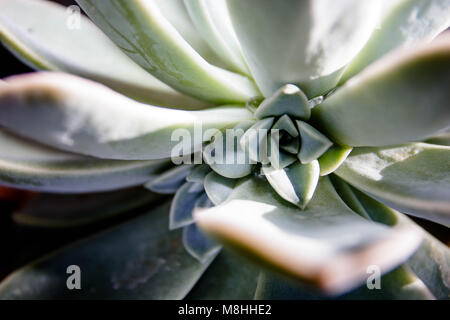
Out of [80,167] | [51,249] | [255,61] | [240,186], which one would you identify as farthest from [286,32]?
[51,249]

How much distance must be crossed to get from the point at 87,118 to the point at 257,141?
175 mm

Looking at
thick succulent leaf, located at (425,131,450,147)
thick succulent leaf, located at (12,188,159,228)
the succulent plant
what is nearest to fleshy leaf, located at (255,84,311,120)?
the succulent plant

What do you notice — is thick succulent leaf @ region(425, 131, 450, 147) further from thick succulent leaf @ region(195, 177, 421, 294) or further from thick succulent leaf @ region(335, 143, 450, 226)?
thick succulent leaf @ region(195, 177, 421, 294)

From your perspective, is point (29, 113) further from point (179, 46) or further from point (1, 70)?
point (1, 70)

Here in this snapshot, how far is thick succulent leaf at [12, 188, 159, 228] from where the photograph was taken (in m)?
0.67

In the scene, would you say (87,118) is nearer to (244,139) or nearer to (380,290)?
(244,139)

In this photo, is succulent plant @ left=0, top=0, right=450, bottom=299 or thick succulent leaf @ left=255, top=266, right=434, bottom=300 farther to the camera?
thick succulent leaf @ left=255, top=266, right=434, bottom=300

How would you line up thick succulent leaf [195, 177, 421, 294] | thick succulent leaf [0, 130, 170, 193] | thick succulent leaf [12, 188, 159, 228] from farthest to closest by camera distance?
thick succulent leaf [12, 188, 159, 228]
thick succulent leaf [0, 130, 170, 193]
thick succulent leaf [195, 177, 421, 294]

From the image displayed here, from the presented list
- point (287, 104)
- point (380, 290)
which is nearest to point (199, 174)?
point (287, 104)

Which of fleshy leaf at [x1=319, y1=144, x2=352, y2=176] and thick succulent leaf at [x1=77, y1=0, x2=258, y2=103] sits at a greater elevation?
thick succulent leaf at [x1=77, y1=0, x2=258, y2=103]

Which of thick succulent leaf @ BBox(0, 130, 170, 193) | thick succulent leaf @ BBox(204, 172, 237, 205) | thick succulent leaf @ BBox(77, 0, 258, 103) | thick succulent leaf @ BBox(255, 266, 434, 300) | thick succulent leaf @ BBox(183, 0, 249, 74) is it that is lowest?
thick succulent leaf @ BBox(255, 266, 434, 300)

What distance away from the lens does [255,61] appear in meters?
0.40

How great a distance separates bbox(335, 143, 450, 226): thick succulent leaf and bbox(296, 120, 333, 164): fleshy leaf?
Answer: 64 mm

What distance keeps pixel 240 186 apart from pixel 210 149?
6 centimetres
